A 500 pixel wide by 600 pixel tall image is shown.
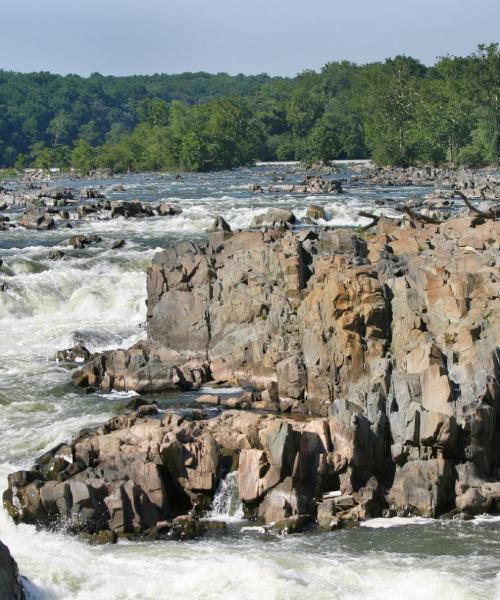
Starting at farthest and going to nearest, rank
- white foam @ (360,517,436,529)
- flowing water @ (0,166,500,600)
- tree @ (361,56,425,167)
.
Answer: tree @ (361,56,425,167)
white foam @ (360,517,436,529)
flowing water @ (0,166,500,600)

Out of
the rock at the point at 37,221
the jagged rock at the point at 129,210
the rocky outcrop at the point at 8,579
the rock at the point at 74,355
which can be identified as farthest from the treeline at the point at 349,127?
the rocky outcrop at the point at 8,579

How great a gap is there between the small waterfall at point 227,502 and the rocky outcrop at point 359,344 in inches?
14.0

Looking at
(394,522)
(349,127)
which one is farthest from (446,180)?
(394,522)

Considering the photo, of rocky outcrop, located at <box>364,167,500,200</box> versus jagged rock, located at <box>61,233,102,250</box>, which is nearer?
jagged rock, located at <box>61,233,102,250</box>

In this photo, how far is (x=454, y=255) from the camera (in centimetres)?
2538

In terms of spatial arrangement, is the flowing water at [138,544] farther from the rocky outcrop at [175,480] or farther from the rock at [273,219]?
the rock at [273,219]

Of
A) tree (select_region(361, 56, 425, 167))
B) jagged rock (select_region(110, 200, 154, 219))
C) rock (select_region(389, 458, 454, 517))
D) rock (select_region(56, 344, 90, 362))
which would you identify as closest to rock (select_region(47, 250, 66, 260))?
rock (select_region(56, 344, 90, 362))

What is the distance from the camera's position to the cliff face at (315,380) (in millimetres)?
17484

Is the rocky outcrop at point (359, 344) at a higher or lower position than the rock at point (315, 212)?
lower

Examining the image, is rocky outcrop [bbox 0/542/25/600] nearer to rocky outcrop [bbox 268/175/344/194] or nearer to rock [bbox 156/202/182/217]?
rock [bbox 156/202/182/217]

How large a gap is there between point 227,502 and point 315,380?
5651 millimetres

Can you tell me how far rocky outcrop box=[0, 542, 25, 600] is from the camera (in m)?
12.7

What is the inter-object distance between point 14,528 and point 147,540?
2.37 meters

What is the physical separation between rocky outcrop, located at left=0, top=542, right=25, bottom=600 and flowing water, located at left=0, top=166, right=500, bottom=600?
100 cm
